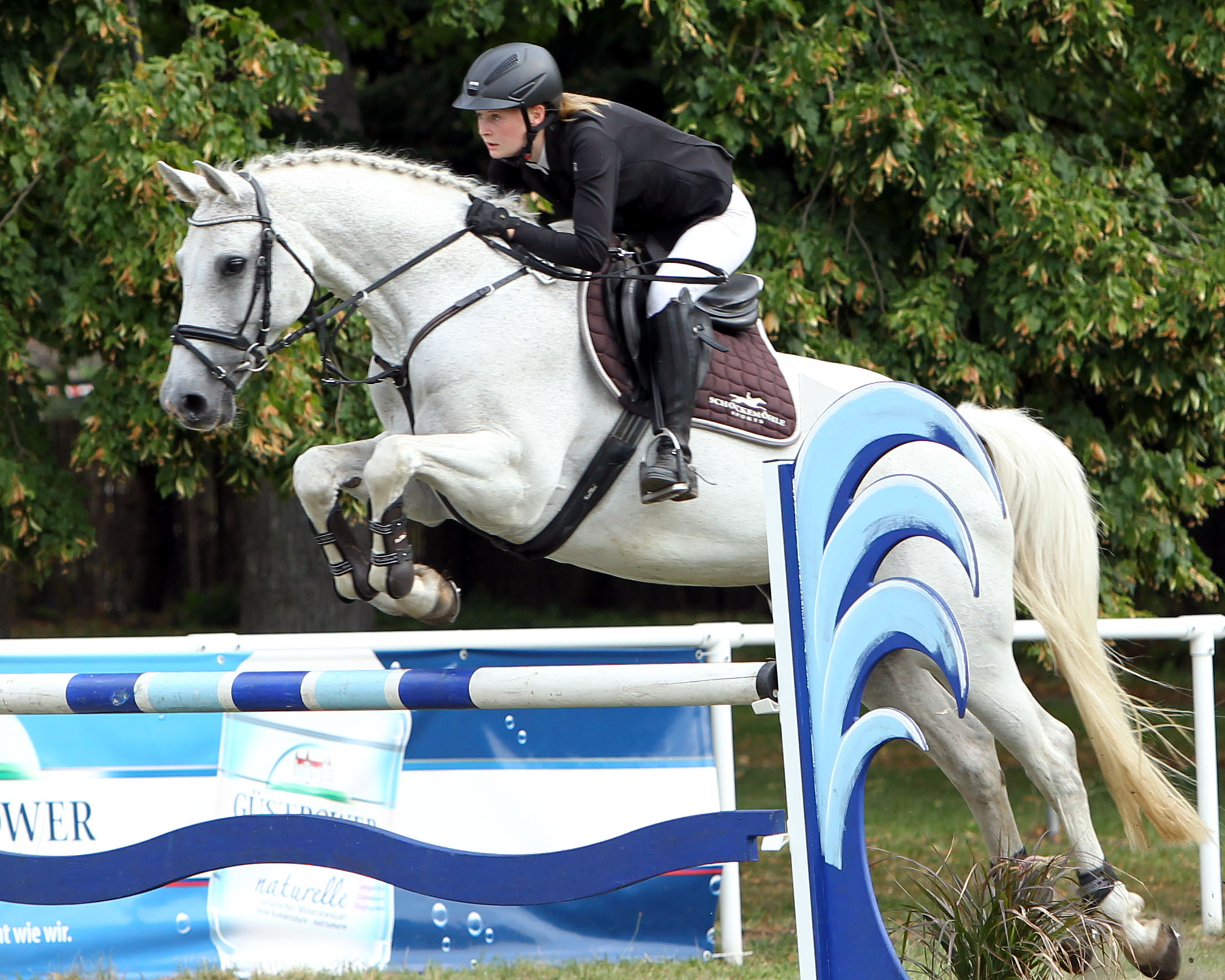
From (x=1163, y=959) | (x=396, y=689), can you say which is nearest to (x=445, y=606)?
(x=396, y=689)

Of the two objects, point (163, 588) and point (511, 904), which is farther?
point (163, 588)

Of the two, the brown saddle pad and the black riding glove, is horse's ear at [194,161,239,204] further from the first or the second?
the brown saddle pad

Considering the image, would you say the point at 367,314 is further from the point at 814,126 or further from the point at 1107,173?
the point at 1107,173

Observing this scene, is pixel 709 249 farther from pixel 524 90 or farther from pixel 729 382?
pixel 524 90

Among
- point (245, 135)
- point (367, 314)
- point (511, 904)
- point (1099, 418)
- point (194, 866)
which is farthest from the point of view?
point (1099, 418)

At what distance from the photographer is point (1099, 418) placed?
648 centimetres

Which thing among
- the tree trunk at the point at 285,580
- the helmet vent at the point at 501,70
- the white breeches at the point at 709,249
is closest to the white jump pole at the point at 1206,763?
the white breeches at the point at 709,249

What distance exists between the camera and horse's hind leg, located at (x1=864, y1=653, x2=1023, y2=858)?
3.43 meters

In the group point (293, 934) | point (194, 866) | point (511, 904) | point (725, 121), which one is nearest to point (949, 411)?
point (511, 904)

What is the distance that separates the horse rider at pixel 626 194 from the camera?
3062 mm

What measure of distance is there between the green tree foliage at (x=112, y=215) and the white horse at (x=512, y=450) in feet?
6.52

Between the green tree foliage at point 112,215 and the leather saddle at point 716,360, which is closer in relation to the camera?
the leather saddle at point 716,360

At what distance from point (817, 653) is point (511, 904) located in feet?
2.55

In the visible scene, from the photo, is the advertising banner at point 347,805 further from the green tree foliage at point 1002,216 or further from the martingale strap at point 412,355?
the green tree foliage at point 1002,216
